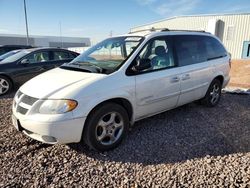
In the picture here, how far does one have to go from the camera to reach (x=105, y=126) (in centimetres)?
352

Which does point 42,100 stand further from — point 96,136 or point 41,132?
point 96,136

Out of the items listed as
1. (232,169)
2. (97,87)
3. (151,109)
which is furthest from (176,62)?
(232,169)

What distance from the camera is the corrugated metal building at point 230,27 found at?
2384 centimetres

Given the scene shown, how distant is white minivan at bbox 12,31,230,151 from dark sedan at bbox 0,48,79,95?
4132 mm

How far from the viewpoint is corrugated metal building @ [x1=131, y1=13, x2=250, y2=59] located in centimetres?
2384

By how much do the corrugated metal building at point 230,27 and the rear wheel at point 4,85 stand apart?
22.8 meters

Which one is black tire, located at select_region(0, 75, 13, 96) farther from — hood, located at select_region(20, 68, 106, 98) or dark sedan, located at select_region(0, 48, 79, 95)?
hood, located at select_region(20, 68, 106, 98)

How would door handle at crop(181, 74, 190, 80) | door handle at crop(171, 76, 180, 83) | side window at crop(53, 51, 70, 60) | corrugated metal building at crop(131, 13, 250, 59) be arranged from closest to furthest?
door handle at crop(171, 76, 180, 83) < door handle at crop(181, 74, 190, 80) < side window at crop(53, 51, 70, 60) < corrugated metal building at crop(131, 13, 250, 59)

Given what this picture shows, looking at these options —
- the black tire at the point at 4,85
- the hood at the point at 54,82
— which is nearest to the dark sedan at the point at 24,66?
the black tire at the point at 4,85

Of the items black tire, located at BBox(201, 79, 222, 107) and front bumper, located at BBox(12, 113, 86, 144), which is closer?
front bumper, located at BBox(12, 113, 86, 144)

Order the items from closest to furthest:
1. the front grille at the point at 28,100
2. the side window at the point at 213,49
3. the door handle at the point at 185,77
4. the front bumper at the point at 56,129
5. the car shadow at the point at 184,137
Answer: the front bumper at the point at 56,129, the front grille at the point at 28,100, the car shadow at the point at 184,137, the door handle at the point at 185,77, the side window at the point at 213,49

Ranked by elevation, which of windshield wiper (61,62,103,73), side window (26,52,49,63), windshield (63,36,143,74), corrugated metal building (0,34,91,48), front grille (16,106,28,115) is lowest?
corrugated metal building (0,34,91,48)

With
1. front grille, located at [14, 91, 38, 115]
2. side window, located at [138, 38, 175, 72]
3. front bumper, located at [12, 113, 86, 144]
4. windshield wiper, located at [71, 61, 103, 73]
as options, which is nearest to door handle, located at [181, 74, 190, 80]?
side window, located at [138, 38, 175, 72]

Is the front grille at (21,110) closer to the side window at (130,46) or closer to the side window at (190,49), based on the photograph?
the side window at (130,46)
